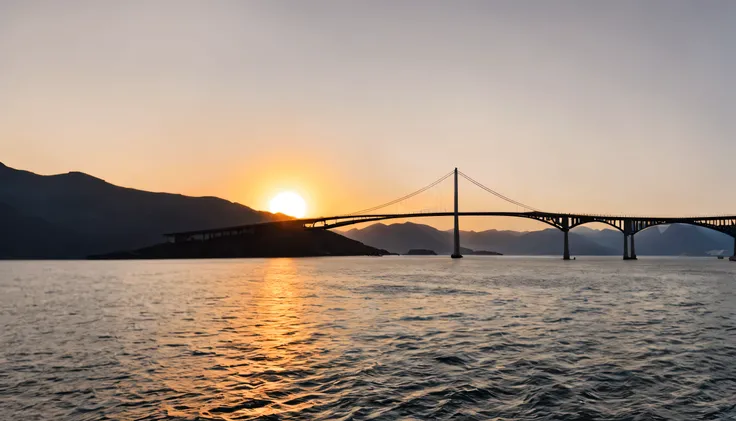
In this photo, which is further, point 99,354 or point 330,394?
point 99,354

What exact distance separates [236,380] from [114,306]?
25.7 m

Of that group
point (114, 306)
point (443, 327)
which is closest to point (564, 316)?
point (443, 327)

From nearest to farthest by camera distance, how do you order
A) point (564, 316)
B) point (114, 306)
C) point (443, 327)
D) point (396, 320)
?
point (443, 327) → point (396, 320) → point (564, 316) → point (114, 306)

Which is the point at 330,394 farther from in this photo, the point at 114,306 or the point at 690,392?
the point at 114,306

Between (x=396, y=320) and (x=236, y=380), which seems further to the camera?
(x=396, y=320)

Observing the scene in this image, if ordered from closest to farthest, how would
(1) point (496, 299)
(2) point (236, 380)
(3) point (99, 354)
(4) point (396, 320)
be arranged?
(2) point (236, 380) → (3) point (99, 354) → (4) point (396, 320) → (1) point (496, 299)

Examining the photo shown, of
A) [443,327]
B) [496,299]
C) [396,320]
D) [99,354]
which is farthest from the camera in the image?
[496,299]

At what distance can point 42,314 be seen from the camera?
30.6 m

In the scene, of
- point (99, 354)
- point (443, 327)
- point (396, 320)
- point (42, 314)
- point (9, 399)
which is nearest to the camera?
point (9, 399)

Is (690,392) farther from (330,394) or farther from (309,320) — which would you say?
(309,320)

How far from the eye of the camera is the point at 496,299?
1550 inches

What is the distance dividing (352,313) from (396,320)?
159 inches

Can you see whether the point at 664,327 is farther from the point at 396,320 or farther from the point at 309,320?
the point at 309,320

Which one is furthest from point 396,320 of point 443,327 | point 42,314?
point 42,314
